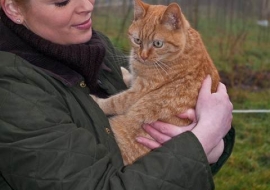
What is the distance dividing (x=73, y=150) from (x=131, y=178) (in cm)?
22

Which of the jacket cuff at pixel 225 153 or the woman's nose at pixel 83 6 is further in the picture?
the jacket cuff at pixel 225 153

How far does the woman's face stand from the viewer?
192cm

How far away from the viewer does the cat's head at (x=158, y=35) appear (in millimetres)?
2625

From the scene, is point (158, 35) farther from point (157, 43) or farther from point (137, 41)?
point (137, 41)

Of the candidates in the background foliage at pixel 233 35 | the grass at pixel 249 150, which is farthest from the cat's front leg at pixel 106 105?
the background foliage at pixel 233 35

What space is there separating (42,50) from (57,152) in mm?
A: 502

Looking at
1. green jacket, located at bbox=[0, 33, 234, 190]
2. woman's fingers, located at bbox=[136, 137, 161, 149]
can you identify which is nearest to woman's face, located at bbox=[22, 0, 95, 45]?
green jacket, located at bbox=[0, 33, 234, 190]

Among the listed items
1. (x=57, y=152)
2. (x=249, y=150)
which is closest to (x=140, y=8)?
(x=57, y=152)

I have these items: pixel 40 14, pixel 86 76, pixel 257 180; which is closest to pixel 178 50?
pixel 86 76

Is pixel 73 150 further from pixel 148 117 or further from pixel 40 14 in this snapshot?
pixel 148 117

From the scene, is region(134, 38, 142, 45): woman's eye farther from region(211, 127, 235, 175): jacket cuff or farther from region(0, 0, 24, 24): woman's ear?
region(0, 0, 24, 24): woman's ear

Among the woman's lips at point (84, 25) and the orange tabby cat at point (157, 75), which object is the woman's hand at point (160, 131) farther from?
the woman's lips at point (84, 25)

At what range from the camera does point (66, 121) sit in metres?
1.74

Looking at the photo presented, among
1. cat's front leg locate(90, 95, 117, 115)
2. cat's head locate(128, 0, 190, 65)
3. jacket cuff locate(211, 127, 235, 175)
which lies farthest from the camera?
cat's head locate(128, 0, 190, 65)
